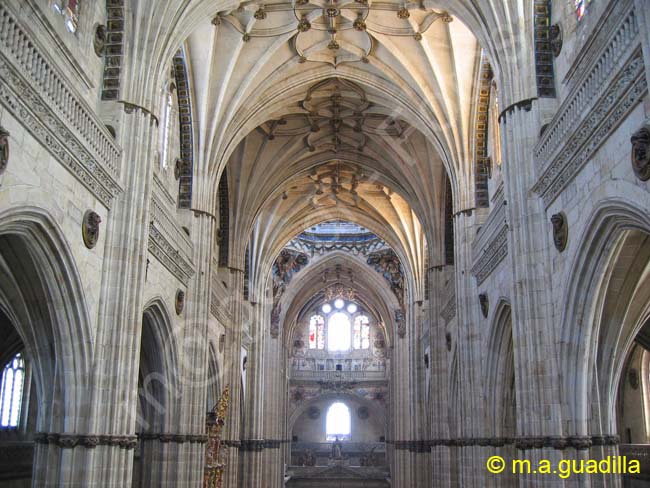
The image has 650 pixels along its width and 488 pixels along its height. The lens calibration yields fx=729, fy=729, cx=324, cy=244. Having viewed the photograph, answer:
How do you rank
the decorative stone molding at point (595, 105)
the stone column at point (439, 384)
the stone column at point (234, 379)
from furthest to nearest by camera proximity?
1. the stone column at point (234, 379)
2. the stone column at point (439, 384)
3. the decorative stone molding at point (595, 105)

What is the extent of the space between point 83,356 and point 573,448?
873cm

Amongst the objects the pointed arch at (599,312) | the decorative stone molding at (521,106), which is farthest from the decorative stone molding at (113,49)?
the pointed arch at (599,312)

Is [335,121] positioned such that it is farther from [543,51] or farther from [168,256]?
[543,51]

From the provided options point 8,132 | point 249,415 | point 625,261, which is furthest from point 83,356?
point 249,415

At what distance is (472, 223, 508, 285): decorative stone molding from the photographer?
17297 millimetres

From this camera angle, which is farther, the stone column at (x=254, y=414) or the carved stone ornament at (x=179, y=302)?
the stone column at (x=254, y=414)

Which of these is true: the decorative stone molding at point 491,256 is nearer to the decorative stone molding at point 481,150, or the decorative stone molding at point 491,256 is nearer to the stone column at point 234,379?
the decorative stone molding at point 481,150

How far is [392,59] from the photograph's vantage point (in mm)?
23094

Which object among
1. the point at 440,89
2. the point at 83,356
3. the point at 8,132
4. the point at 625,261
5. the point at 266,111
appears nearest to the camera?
the point at 8,132

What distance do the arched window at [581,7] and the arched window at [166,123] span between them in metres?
11.1

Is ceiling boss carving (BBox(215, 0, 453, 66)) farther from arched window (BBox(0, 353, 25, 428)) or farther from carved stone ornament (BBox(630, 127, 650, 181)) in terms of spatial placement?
arched window (BBox(0, 353, 25, 428))

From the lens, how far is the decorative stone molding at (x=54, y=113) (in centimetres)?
1029

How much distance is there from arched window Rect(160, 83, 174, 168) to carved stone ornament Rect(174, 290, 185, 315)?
3.53 metres

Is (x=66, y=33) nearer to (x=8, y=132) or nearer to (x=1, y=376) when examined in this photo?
(x=8, y=132)
